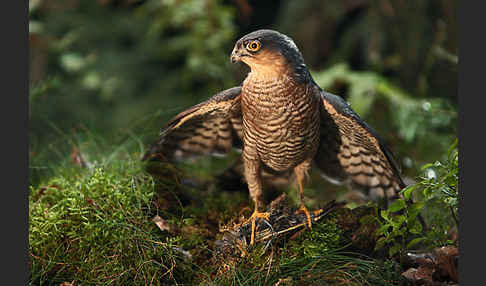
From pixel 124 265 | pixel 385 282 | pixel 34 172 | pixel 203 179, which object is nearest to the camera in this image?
pixel 385 282

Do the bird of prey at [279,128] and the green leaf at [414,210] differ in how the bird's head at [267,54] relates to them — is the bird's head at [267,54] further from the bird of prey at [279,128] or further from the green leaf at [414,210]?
the green leaf at [414,210]

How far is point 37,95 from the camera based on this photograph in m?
3.14

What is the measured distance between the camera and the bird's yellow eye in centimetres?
191

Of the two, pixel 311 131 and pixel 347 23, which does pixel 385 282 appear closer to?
pixel 311 131

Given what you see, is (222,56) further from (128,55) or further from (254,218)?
(254,218)

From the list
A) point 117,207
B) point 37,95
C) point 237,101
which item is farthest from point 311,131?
point 37,95

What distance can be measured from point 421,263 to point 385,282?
36 cm

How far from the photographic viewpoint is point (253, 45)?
191 centimetres

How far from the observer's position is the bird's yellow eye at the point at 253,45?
1.91 metres

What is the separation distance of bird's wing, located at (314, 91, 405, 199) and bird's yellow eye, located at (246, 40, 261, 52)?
459mm

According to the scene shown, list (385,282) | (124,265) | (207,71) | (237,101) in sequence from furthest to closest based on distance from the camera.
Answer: (207,71), (237,101), (124,265), (385,282)

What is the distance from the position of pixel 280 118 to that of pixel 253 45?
0.37m

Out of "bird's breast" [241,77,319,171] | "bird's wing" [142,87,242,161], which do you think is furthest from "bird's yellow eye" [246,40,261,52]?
"bird's wing" [142,87,242,161]

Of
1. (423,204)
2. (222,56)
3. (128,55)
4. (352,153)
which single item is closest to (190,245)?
(352,153)
